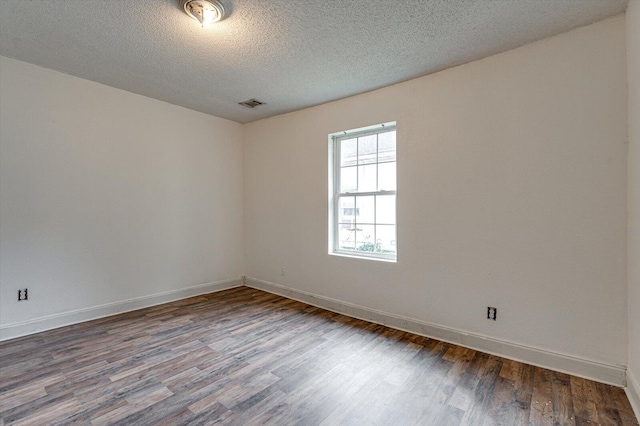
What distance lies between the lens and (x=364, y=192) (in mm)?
3611

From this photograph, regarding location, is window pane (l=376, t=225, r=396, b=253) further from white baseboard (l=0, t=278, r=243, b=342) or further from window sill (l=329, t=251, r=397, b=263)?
white baseboard (l=0, t=278, r=243, b=342)

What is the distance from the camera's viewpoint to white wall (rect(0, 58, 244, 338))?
2871mm

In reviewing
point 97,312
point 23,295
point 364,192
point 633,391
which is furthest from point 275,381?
point 23,295

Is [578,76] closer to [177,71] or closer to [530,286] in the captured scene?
[530,286]

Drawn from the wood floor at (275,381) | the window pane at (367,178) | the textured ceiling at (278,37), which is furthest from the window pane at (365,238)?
the textured ceiling at (278,37)

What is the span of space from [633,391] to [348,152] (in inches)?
125

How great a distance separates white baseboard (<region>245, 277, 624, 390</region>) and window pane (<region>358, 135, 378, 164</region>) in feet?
5.78

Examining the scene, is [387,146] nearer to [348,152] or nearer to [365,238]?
[348,152]

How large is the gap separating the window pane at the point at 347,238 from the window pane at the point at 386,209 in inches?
16.5

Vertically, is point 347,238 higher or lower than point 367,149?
lower

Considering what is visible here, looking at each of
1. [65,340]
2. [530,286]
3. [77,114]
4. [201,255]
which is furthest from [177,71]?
[530,286]

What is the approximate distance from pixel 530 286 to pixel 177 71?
150 inches

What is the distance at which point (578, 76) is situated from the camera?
2229 millimetres

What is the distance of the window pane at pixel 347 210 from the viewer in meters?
3.74
